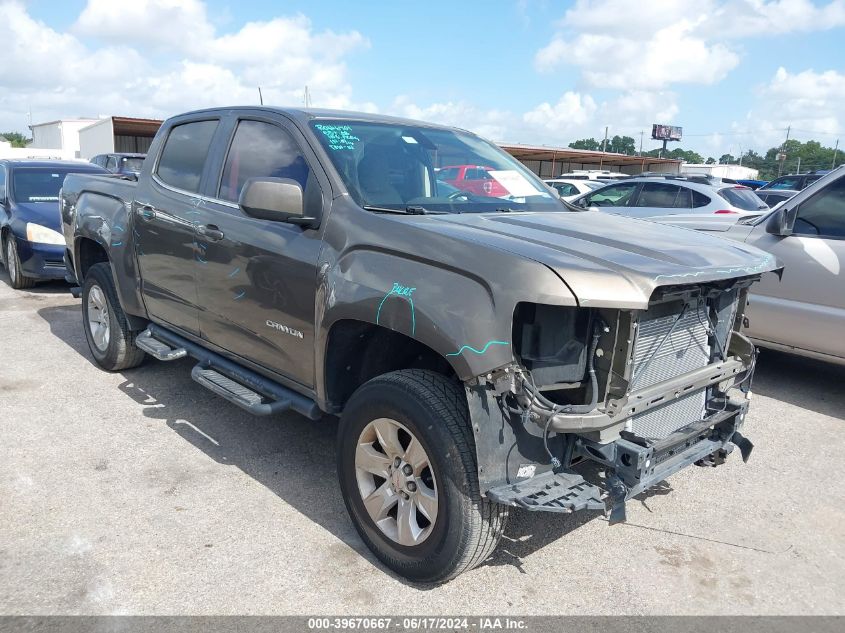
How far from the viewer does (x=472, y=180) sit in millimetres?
3918

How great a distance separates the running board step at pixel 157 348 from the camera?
4.58 m

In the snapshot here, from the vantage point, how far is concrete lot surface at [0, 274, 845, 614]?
2926mm

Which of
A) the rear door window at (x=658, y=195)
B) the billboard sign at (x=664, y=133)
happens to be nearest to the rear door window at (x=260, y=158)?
the rear door window at (x=658, y=195)

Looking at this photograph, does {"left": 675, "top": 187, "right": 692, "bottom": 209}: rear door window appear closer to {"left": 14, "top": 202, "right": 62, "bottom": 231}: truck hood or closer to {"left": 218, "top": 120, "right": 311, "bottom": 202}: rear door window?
{"left": 218, "top": 120, "right": 311, "bottom": 202}: rear door window

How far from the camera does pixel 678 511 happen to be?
3.72 m

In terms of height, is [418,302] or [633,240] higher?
[633,240]

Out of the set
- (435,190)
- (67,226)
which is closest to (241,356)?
(435,190)

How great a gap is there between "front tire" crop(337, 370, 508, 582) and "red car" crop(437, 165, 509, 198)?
1.29m

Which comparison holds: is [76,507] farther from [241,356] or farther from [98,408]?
[98,408]

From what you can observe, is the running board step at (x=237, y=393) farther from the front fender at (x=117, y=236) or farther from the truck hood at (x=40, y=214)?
the truck hood at (x=40, y=214)

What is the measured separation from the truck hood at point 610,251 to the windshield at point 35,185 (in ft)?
26.9

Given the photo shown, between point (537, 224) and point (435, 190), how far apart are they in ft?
2.16

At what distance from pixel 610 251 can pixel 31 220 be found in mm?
8385

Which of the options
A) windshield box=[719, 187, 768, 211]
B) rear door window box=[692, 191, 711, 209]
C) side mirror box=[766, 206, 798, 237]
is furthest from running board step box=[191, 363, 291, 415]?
windshield box=[719, 187, 768, 211]
